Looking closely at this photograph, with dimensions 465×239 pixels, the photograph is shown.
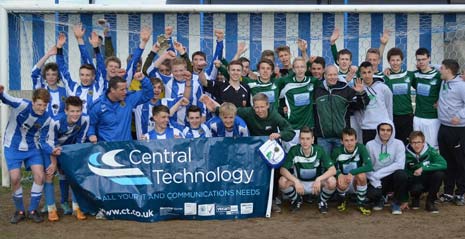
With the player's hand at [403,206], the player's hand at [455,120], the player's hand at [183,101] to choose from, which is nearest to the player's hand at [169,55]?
the player's hand at [183,101]

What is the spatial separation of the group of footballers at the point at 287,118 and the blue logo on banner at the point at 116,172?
280 millimetres

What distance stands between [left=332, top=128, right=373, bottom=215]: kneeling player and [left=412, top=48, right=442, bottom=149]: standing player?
1.02 meters

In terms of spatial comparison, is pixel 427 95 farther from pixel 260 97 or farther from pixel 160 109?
pixel 160 109

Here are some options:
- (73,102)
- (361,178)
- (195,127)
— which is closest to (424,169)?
(361,178)

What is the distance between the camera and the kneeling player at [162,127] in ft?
20.9

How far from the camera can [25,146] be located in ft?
20.2

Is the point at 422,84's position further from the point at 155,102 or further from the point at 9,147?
the point at 9,147

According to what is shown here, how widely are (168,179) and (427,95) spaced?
297cm

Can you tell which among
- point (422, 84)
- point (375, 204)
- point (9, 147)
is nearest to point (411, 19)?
point (422, 84)

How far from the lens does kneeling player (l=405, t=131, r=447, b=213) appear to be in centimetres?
653

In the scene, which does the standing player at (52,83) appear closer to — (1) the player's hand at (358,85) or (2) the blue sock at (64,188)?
(2) the blue sock at (64,188)

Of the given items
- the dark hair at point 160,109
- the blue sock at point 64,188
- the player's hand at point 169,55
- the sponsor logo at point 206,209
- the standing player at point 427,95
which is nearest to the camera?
the sponsor logo at point 206,209

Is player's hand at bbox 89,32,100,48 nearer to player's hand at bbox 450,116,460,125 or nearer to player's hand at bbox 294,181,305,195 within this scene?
player's hand at bbox 294,181,305,195

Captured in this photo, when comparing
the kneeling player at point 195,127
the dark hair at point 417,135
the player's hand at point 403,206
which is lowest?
the player's hand at point 403,206
